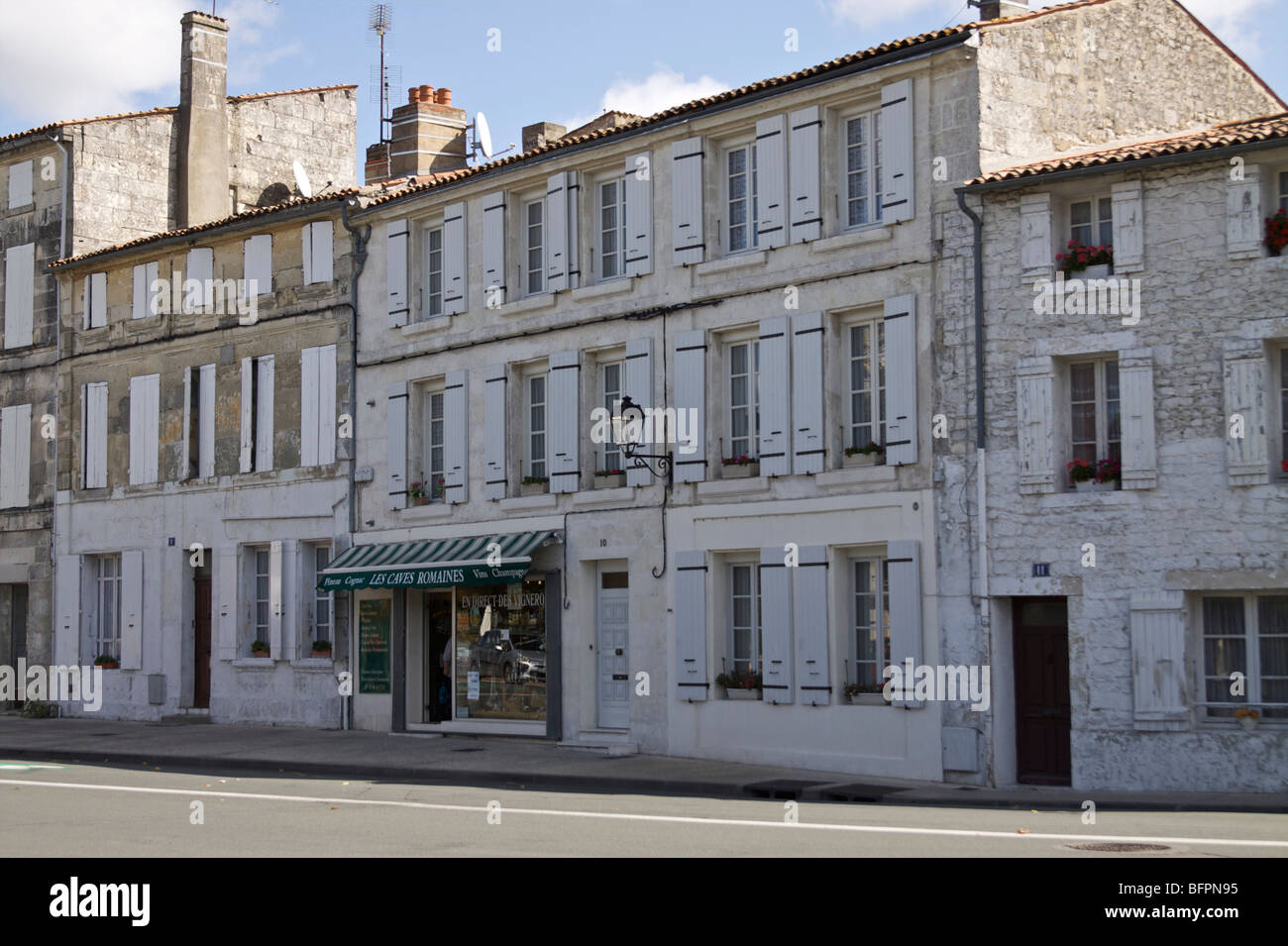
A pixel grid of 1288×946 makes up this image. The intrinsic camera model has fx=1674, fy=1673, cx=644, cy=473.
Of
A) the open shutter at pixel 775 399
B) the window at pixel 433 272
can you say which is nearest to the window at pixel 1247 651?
the open shutter at pixel 775 399

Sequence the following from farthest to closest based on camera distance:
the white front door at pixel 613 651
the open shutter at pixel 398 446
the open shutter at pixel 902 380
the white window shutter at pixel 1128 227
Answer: the open shutter at pixel 398 446
the white front door at pixel 613 651
the open shutter at pixel 902 380
the white window shutter at pixel 1128 227

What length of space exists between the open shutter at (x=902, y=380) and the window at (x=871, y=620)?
132 cm

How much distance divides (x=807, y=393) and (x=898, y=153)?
2.82m

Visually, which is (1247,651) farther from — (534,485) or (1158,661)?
(534,485)

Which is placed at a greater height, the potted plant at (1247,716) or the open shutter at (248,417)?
the open shutter at (248,417)

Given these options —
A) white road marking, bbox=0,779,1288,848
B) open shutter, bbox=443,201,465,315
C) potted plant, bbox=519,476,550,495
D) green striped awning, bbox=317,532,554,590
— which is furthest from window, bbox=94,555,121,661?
white road marking, bbox=0,779,1288,848

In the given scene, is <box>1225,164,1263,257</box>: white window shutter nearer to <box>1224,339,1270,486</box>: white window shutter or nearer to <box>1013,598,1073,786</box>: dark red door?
<box>1224,339,1270,486</box>: white window shutter

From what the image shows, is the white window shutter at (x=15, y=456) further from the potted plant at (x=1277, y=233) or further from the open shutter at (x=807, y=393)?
the potted plant at (x=1277, y=233)

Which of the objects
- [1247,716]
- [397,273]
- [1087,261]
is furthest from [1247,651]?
[397,273]

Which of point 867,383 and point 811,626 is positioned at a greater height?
point 867,383

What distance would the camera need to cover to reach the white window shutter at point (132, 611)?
2728cm

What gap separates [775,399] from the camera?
19.2 m
